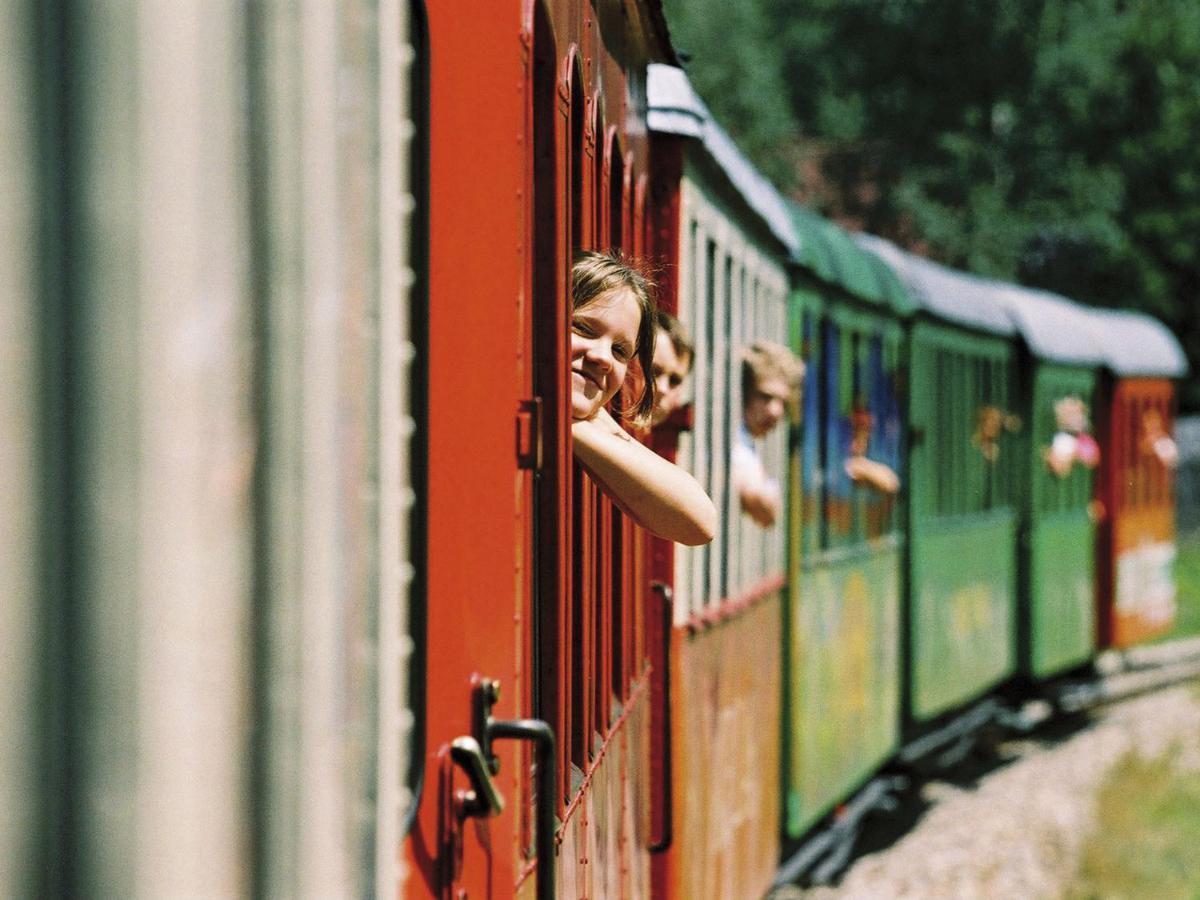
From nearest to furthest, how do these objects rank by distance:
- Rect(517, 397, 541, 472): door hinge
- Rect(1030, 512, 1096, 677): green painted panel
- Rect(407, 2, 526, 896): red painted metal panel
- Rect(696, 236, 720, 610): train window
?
Rect(407, 2, 526, 896): red painted metal panel → Rect(517, 397, 541, 472): door hinge → Rect(696, 236, 720, 610): train window → Rect(1030, 512, 1096, 677): green painted panel

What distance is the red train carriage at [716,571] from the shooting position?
4.58 m

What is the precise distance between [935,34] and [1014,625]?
32.9m

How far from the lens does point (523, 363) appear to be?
210 cm

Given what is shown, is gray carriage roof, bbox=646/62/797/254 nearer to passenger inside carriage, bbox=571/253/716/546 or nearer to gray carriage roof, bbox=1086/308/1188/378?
passenger inside carriage, bbox=571/253/716/546

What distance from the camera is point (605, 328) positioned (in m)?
2.57

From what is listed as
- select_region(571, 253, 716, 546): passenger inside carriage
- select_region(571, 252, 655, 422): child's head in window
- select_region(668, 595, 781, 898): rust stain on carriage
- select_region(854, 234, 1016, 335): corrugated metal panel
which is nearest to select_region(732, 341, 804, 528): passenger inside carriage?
select_region(668, 595, 781, 898): rust stain on carriage

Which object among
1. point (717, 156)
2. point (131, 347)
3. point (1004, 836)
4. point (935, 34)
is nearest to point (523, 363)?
point (131, 347)

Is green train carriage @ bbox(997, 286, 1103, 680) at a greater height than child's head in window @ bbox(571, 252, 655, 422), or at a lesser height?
lesser

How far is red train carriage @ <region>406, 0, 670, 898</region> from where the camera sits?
1.81m

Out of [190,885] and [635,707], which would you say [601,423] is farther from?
[190,885]

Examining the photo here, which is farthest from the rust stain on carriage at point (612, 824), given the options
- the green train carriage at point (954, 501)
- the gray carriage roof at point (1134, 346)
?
the gray carriage roof at point (1134, 346)

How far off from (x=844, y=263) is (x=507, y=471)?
7030mm

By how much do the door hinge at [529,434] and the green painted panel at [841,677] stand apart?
5444 mm

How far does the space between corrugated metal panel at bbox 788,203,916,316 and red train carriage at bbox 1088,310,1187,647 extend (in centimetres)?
616
